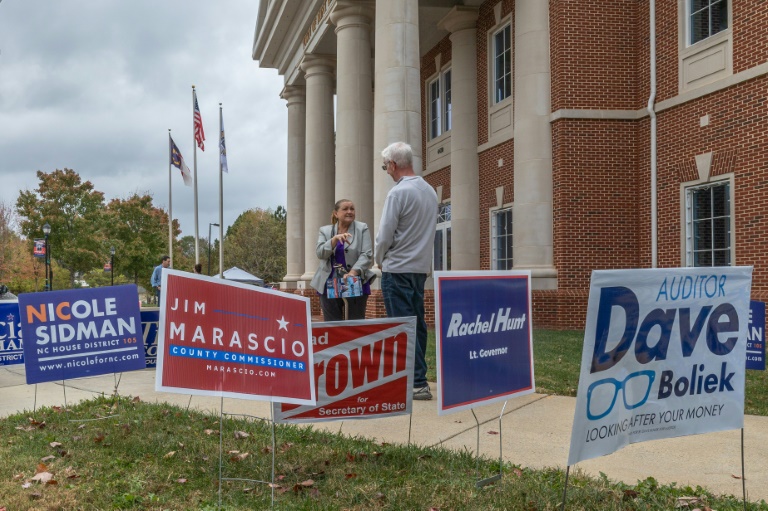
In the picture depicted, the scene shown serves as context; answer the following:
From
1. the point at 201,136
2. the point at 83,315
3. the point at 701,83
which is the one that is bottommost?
the point at 83,315

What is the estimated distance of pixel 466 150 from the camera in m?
20.1

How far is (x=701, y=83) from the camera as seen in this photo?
13469 mm

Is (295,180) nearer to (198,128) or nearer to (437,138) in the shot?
(198,128)

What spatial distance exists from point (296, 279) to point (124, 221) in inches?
1312

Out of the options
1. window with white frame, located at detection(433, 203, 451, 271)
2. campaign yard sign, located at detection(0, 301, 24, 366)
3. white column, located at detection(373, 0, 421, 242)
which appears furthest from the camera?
window with white frame, located at detection(433, 203, 451, 271)

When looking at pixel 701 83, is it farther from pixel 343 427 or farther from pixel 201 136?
pixel 201 136

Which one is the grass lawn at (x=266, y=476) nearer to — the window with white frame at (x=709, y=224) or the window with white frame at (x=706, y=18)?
the window with white frame at (x=709, y=224)

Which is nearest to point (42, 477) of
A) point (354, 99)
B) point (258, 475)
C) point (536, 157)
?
point (258, 475)

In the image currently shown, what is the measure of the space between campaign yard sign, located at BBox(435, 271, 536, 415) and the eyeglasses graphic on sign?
1.00 meters

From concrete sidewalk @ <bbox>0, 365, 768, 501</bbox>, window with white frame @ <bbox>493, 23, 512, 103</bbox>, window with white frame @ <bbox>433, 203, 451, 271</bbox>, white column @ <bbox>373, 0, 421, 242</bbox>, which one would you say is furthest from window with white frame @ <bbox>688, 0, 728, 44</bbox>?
concrete sidewalk @ <bbox>0, 365, 768, 501</bbox>

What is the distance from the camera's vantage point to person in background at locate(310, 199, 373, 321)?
741 cm

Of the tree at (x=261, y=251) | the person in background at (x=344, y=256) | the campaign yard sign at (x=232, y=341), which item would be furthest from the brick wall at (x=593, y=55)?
the tree at (x=261, y=251)

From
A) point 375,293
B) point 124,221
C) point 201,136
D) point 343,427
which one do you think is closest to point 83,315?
point 343,427

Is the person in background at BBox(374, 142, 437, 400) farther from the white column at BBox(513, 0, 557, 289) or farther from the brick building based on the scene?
the white column at BBox(513, 0, 557, 289)
